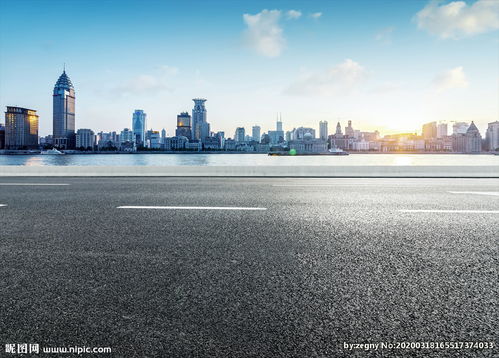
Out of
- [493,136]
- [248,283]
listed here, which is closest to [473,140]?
[493,136]

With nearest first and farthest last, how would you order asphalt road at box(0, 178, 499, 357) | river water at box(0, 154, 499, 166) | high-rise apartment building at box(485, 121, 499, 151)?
asphalt road at box(0, 178, 499, 357) < river water at box(0, 154, 499, 166) < high-rise apartment building at box(485, 121, 499, 151)

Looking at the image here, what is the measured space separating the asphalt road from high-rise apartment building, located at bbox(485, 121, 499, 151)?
212648 mm

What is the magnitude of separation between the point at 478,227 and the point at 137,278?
4536mm

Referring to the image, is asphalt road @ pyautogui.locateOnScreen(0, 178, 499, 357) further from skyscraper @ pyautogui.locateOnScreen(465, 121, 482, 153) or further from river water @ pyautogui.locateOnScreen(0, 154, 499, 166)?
skyscraper @ pyautogui.locateOnScreen(465, 121, 482, 153)

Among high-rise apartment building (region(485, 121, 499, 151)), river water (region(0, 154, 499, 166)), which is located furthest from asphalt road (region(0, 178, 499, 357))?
high-rise apartment building (region(485, 121, 499, 151))

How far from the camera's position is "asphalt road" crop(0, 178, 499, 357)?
197cm

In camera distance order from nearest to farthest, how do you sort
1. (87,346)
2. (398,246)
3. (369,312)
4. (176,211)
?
(87,346) < (369,312) < (398,246) < (176,211)

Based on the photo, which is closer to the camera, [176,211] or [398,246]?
[398,246]

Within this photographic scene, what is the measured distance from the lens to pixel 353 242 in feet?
12.9

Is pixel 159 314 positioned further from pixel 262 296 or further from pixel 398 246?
pixel 398 246

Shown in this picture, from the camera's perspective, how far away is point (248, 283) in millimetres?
2717

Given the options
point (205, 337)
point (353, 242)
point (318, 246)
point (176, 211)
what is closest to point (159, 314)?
point (205, 337)

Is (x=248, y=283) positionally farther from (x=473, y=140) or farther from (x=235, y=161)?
(x=473, y=140)

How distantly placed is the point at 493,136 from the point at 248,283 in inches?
8692
